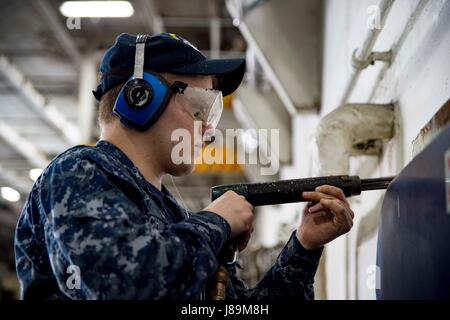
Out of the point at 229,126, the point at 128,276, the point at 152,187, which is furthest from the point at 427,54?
the point at 229,126

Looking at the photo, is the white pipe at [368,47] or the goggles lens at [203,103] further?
the white pipe at [368,47]

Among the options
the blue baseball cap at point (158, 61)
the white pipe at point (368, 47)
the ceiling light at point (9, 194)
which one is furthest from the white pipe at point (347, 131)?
the ceiling light at point (9, 194)

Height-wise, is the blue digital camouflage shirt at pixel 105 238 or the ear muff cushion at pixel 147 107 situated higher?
the ear muff cushion at pixel 147 107

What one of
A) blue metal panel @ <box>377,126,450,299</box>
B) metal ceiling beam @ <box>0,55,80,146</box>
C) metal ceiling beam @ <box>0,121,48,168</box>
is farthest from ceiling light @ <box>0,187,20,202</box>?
blue metal panel @ <box>377,126,450,299</box>

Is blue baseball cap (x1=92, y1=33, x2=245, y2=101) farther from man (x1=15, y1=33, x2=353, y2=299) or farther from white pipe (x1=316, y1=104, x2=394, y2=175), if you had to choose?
white pipe (x1=316, y1=104, x2=394, y2=175)

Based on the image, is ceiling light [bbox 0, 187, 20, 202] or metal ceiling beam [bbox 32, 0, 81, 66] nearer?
metal ceiling beam [bbox 32, 0, 81, 66]

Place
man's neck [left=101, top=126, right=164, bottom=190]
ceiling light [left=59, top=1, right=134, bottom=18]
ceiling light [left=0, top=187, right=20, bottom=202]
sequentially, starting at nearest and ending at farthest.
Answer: man's neck [left=101, top=126, right=164, bottom=190] < ceiling light [left=59, top=1, right=134, bottom=18] < ceiling light [left=0, top=187, right=20, bottom=202]

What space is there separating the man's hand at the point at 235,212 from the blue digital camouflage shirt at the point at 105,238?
3 centimetres

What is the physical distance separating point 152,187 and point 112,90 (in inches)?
10.2

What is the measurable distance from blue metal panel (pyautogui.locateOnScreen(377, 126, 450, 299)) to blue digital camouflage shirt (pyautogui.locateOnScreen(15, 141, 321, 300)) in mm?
360

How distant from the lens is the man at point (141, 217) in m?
1.07

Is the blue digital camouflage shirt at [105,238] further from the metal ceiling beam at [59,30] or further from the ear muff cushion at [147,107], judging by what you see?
the metal ceiling beam at [59,30]

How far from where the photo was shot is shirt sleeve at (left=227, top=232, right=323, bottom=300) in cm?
155
